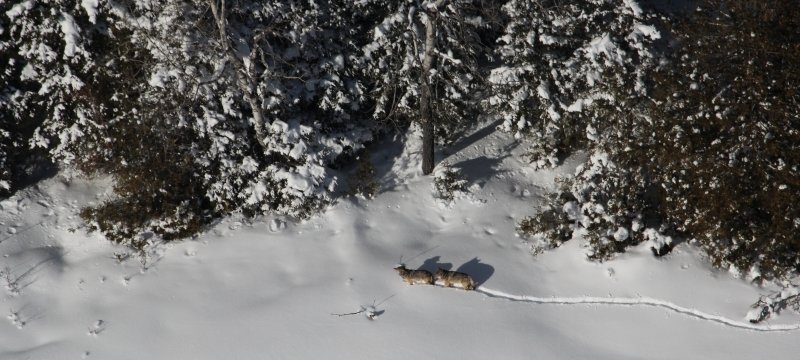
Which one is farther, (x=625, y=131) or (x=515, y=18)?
(x=515, y=18)

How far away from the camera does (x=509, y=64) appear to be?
13477 millimetres

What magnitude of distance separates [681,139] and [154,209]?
40.2 ft

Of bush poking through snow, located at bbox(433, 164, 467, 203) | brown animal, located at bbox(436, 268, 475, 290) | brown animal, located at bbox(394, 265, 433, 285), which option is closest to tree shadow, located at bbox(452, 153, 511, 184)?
bush poking through snow, located at bbox(433, 164, 467, 203)

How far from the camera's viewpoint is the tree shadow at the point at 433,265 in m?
11.8

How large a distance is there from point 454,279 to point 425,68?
200 inches

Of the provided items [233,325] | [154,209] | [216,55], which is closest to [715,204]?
[233,325]

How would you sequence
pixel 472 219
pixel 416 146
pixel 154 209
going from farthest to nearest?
pixel 416 146
pixel 472 219
pixel 154 209

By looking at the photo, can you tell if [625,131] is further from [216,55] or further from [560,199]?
[216,55]

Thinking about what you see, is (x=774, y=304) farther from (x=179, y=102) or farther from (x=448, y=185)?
(x=179, y=102)

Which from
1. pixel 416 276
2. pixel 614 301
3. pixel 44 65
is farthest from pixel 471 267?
pixel 44 65

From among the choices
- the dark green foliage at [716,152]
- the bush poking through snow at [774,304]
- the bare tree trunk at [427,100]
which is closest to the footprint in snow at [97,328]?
the bare tree trunk at [427,100]

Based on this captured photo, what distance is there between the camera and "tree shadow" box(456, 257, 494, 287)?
37.9ft

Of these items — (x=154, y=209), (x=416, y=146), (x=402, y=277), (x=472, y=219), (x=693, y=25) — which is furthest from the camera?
(x=416, y=146)

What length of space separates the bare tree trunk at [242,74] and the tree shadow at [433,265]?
504 cm
